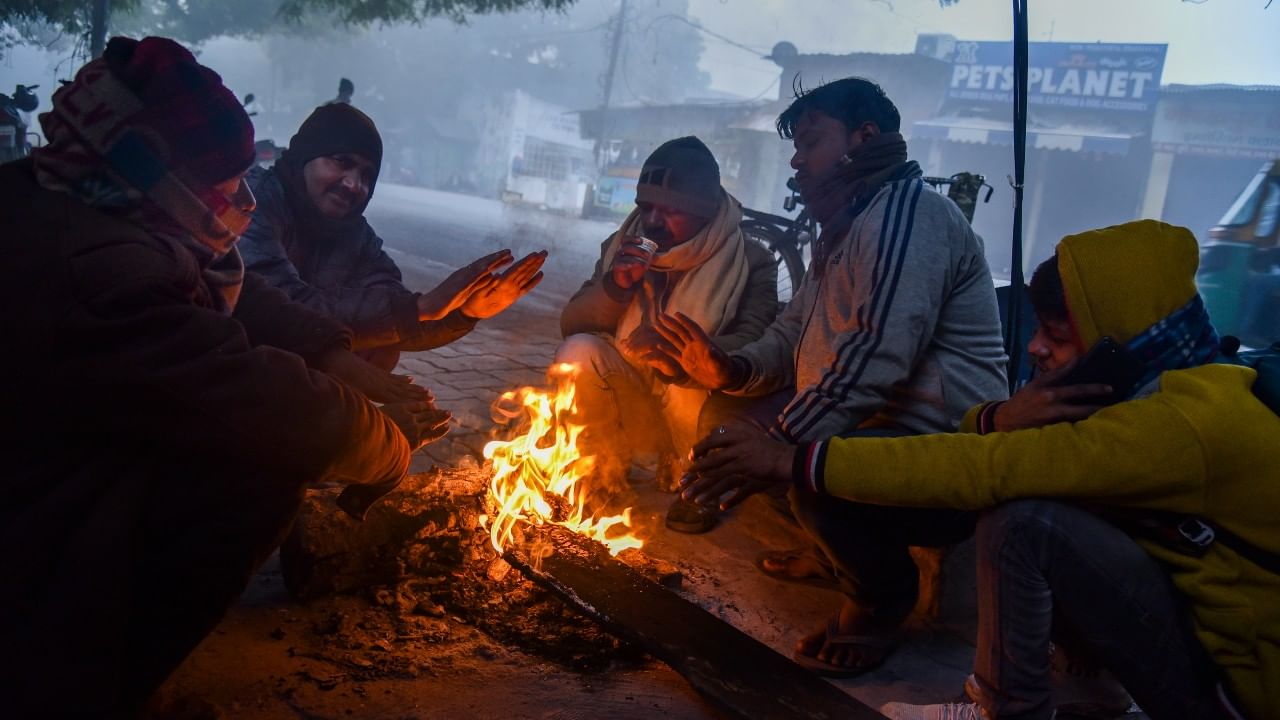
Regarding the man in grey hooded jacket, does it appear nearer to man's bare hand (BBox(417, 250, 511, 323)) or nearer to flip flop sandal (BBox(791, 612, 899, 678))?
flip flop sandal (BBox(791, 612, 899, 678))

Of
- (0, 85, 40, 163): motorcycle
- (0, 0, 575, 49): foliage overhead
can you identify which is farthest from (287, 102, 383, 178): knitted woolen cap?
(0, 0, 575, 49): foliage overhead

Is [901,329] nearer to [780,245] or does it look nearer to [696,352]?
[696,352]

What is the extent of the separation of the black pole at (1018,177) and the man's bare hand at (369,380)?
2.57m

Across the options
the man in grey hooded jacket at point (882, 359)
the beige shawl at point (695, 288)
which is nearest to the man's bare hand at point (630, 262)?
the beige shawl at point (695, 288)

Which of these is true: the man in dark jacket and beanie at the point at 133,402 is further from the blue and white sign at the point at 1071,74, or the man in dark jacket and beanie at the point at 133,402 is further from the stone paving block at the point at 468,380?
the blue and white sign at the point at 1071,74

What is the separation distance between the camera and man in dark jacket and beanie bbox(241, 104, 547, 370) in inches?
135

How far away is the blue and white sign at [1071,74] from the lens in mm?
22469

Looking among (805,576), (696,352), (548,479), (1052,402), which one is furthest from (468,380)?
(1052,402)

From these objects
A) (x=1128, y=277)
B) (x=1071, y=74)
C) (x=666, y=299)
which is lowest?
(x=666, y=299)

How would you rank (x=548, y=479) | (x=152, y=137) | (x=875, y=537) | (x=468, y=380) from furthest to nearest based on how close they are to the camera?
(x=468, y=380), (x=548, y=479), (x=875, y=537), (x=152, y=137)

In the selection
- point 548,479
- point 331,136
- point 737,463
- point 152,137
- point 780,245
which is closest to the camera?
point 152,137

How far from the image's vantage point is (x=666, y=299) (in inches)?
156

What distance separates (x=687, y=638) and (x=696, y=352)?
118cm

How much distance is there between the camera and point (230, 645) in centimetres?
227
